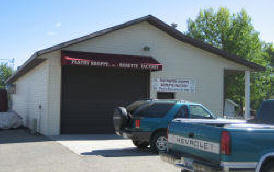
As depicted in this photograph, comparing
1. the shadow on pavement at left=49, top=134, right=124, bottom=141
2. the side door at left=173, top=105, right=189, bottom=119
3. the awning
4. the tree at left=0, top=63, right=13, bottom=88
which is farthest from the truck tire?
the tree at left=0, top=63, right=13, bottom=88

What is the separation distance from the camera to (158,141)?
36.1 ft

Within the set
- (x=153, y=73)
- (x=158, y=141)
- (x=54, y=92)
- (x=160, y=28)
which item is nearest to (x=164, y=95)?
(x=153, y=73)

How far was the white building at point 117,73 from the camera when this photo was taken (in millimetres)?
15969

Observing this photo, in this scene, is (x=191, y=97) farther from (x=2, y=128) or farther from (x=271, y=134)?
(x=271, y=134)

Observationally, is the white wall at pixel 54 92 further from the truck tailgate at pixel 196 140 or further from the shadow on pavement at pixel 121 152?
the truck tailgate at pixel 196 140

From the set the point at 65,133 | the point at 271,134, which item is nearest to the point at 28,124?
the point at 65,133

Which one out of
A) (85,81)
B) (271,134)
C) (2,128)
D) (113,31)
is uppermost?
(113,31)

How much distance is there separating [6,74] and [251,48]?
43.0 meters

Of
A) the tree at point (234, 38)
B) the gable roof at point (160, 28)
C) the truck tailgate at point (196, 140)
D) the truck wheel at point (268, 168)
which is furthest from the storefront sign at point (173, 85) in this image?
the tree at point (234, 38)

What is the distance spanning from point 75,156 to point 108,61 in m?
6.24

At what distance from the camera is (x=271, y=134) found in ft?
19.0

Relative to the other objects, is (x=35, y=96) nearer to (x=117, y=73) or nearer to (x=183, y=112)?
(x=117, y=73)

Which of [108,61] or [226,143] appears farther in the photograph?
[108,61]

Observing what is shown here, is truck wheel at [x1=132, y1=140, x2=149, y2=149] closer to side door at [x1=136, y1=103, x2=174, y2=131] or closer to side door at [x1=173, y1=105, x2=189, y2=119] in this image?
side door at [x1=136, y1=103, x2=174, y2=131]
